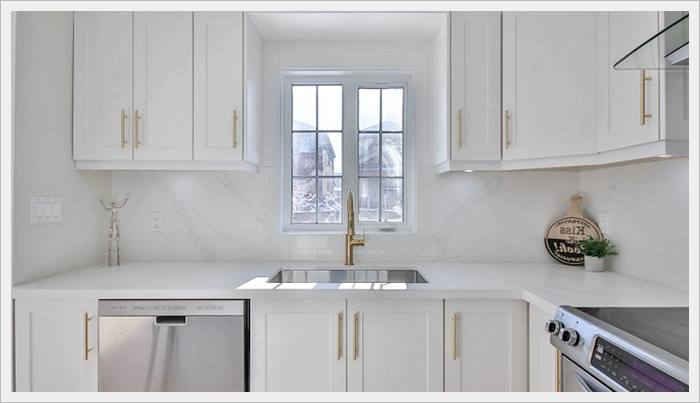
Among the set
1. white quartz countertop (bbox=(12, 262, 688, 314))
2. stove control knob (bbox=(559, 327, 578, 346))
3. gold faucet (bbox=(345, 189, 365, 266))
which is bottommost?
stove control knob (bbox=(559, 327, 578, 346))

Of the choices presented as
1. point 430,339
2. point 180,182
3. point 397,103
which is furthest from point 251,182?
point 430,339

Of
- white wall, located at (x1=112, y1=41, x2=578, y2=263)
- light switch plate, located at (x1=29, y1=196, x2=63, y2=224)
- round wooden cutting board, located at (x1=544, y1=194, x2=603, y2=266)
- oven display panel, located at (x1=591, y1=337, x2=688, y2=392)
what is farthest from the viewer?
white wall, located at (x1=112, y1=41, x2=578, y2=263)

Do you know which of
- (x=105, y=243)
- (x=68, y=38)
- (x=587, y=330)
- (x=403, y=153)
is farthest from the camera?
(x=403, y=153)

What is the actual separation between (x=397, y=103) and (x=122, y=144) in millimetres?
1521

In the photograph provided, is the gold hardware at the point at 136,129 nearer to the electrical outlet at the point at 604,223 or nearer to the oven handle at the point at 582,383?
the oven handle at the point at 582,383

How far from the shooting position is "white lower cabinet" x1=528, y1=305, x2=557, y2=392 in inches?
52.1

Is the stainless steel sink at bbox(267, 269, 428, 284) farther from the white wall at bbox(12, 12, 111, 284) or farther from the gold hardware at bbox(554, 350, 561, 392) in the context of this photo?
the white wall at bbox(12, 12, 111, 284)

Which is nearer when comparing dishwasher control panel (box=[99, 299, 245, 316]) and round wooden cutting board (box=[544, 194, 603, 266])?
dishwasher control panel (box=[99, 299, 245, 316])

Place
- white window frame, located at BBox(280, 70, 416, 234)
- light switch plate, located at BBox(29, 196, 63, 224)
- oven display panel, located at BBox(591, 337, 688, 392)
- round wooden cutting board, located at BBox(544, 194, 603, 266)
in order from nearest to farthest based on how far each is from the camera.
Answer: oven display panel, located at BBox(591, 337, 688, 392) < light switch plate, located at BBox(29, 196, 63, 224) < round wooden cutting board, located at BBox(544, 194, 603, 266) < white window frame, located at BBox(280, 70, 416, 234)

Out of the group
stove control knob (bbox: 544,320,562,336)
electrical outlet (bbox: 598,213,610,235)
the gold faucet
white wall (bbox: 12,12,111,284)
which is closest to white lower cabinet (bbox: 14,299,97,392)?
white wall (bbox: 12,12,111,284)

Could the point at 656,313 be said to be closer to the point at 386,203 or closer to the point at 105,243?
Answer: the point at 386,203

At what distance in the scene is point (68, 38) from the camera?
1.83 m

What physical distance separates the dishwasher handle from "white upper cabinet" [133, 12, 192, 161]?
77 centimetres

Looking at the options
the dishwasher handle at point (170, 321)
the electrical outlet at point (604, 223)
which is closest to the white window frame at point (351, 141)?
the dishwasher handle at point (170, 321)
